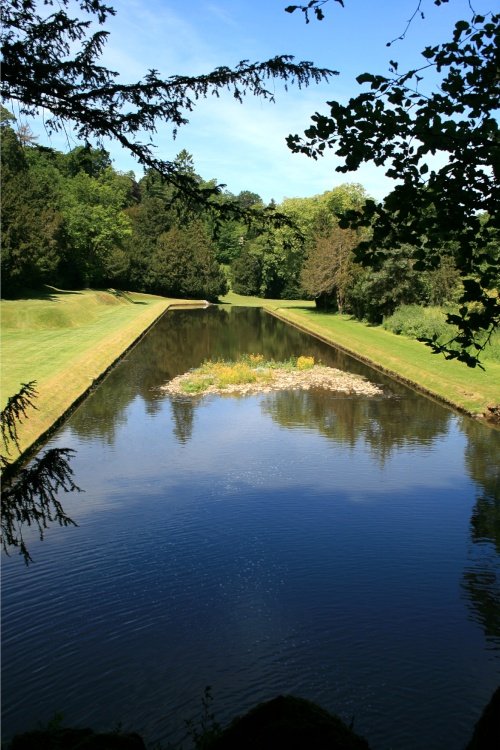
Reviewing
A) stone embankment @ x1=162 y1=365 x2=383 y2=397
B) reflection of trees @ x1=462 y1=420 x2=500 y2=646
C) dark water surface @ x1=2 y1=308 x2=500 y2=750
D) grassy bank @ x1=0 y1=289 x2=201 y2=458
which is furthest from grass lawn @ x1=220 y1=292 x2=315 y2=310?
dark water surface @ x1=2 y1=308 x2=500 y2=750

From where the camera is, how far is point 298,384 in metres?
31.5

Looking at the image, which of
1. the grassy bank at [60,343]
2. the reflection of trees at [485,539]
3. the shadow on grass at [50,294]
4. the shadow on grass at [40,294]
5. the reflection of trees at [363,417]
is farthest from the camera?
the shadow on grass at [50,294]

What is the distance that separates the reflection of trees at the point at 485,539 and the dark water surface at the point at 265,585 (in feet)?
0.18

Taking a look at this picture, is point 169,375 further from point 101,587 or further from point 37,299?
point 37,299

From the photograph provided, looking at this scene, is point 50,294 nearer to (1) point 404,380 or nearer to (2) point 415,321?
(2) point 415,321

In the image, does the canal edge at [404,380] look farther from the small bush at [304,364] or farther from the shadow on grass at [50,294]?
the shadow on grass at [50,294]

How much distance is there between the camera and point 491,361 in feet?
108

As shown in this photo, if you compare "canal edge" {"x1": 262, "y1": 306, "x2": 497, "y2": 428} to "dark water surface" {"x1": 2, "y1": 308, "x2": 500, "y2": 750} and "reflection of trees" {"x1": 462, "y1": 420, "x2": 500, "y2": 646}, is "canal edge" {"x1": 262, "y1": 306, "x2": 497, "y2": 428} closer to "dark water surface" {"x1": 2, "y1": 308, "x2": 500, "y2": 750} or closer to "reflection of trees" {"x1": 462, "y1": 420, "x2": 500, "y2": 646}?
"dark water surface" {"x1": 2, "y1": 308, "x2": 500, "y2": 750}

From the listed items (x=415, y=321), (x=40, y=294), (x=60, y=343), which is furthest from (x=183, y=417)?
(x=40, y=294)

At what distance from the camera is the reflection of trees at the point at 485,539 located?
430 inches

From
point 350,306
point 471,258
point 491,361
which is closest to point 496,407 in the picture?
point 491,361

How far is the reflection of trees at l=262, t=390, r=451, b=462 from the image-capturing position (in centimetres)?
2177

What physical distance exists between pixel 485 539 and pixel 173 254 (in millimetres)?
82897

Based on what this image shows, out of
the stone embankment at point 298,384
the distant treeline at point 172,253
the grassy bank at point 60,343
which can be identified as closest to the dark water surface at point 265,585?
the grassy bank at point 60,343
